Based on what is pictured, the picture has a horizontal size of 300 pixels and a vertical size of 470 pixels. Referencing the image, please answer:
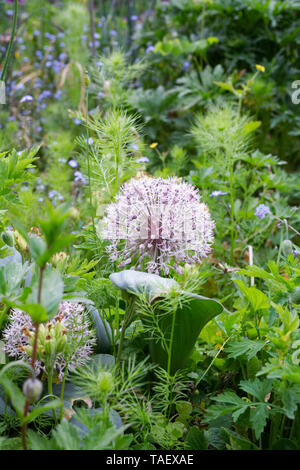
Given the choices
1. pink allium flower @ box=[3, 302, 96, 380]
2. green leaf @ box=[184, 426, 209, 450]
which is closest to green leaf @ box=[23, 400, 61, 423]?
pink allium flower @ box=[3, 302, 96, 380]

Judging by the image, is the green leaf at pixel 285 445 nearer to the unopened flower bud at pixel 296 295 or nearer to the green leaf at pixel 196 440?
the green leaf at pixel 196 440

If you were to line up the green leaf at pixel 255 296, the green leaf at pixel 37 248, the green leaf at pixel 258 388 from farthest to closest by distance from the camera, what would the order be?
1. the green leaf at pixel 255 296
2. the green leaf at pixel 258 388
3. the green leaf at pixel 37 248

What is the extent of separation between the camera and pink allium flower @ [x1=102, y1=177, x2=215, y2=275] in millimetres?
971

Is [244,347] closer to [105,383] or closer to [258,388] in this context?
[258,388]

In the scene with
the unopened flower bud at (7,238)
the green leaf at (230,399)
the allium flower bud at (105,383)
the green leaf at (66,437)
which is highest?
the unopened flower bud at (7,238)

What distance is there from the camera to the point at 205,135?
157 centimetres

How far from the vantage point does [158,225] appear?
98 centimetres

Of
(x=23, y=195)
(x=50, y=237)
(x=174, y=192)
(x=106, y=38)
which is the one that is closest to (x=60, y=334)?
(x=50, y=237)

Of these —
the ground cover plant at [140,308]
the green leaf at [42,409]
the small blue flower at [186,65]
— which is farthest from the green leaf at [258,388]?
the small blue flower at [186,65]

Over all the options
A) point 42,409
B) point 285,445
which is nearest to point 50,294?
point 42,409

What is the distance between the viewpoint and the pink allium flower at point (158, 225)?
971 millimetres

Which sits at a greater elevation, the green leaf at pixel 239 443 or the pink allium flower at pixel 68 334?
the pink allium flower at pixel 68 334

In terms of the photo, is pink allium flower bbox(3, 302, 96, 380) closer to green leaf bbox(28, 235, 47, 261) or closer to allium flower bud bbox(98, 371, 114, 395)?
allium flower bud bbox(98, 371, 114, 395)
